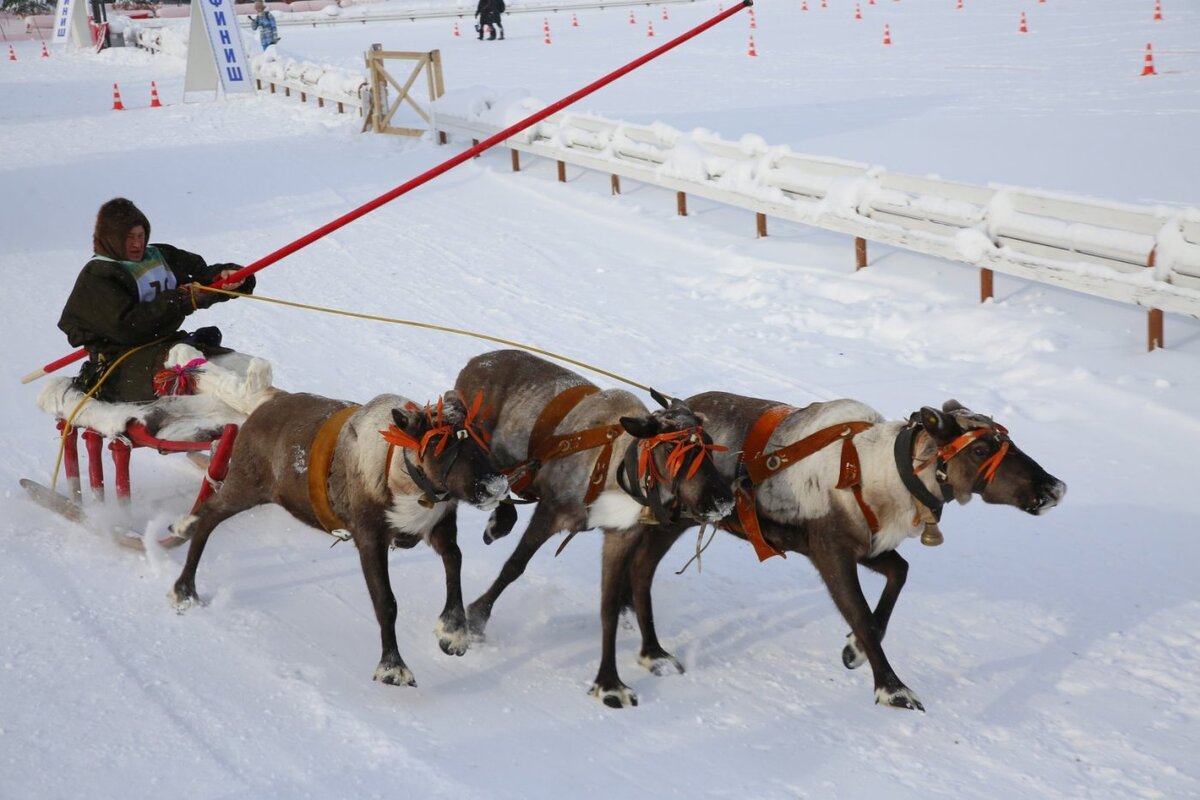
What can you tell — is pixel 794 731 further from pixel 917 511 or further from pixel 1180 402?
pixel 1180 402

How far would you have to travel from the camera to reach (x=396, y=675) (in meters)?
5.97

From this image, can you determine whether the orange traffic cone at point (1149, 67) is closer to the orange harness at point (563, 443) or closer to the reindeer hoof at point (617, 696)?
the orange harness at point (563, 443)

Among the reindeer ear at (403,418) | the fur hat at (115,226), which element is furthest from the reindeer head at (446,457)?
the fur hat at (115,226)

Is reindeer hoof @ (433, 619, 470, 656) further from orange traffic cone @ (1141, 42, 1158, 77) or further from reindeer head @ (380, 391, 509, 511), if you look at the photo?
orange traffic cone @ (1141, 42, 1158, 77)

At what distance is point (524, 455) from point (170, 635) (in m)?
2.00

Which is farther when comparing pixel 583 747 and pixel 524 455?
pixel 524 455

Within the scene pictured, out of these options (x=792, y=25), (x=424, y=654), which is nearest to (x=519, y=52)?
(x=792, y=25)

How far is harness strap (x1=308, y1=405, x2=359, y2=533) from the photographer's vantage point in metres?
6.25

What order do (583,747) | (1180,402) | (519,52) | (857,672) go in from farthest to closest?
(519,52) < (1180,402) < (857,672) < (583,747)

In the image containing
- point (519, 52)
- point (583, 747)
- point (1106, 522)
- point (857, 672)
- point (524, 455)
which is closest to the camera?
point (583, 747)

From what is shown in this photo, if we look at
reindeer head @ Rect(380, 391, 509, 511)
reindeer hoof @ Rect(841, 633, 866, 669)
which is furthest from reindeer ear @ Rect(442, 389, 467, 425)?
reindeer hoof @ Rect(841, 633, 866, 669)

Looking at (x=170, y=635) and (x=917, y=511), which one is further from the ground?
(x=917, y=511)

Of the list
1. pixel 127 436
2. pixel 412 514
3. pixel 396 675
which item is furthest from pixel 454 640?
pixel 127 436

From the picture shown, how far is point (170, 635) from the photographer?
6.50 meters
